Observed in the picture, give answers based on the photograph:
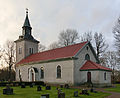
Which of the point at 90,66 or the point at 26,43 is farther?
→ the point at 26,43

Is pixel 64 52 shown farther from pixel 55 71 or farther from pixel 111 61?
pixel 111 61

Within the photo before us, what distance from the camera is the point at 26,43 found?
40469mm

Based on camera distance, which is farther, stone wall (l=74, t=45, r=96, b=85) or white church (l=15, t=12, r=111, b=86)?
stone wall (l=74, t=45, r=96, b=85)

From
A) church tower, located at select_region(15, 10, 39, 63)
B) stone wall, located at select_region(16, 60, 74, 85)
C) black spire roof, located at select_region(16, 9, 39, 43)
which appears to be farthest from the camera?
black spire roof, located at select_region(16, 9, 39, 43)

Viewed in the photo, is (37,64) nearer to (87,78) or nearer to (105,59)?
(87,78)

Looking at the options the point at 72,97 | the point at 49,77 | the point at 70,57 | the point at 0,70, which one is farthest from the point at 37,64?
the point at 0,70

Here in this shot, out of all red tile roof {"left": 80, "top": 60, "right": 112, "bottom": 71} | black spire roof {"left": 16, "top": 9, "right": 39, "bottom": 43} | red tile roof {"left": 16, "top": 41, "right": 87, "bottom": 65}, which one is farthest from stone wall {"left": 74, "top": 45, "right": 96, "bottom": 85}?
black spire roof {"left": 16, "top": 9, "right": 39, "bottom": 43}

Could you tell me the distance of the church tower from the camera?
133 feet

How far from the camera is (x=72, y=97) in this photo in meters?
12.8

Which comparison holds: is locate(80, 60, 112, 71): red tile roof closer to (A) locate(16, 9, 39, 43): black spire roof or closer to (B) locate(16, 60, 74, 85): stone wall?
(B) locate(16, 60, 74, 85): stone wall

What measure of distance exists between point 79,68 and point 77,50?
337 centimetres

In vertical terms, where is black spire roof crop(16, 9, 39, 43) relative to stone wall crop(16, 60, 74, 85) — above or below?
above

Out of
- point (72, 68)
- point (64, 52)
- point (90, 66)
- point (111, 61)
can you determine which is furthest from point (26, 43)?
point (111, 61)

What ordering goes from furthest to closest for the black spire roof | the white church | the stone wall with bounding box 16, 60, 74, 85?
the black spire roof
the stone wall with bounding box 16, 60, 74, 85
the white church
